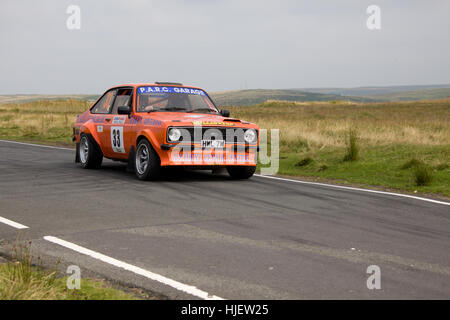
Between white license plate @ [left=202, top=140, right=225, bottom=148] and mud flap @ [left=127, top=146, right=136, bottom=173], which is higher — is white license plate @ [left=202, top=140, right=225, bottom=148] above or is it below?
above

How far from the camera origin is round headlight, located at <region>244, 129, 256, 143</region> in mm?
11219

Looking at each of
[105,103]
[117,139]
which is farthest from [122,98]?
[117,139]

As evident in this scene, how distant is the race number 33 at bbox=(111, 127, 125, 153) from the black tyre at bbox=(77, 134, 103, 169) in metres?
0.77

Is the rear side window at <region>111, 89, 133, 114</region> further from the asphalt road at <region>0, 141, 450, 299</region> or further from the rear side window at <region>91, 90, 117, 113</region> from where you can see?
the asphalt road at <region>0, 141, 450, 299</region>

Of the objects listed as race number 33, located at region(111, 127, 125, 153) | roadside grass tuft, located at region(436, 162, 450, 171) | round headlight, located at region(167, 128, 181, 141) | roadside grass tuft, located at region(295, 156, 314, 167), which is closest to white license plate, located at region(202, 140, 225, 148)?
round headlight, located at region(167, 128, 181, 141)

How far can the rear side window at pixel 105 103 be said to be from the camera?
42.1 feet

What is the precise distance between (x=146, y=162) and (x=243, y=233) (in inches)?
187

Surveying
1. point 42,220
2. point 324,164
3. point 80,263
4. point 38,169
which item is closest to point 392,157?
point 324,164

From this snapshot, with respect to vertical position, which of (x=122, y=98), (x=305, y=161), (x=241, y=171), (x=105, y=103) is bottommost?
(x=305, y=161)

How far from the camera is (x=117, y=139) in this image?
39.4 ft

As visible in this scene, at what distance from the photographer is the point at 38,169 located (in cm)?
1288

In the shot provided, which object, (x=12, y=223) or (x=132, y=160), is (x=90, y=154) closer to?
(x=132, y=160)

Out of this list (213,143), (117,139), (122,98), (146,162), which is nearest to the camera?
(213,143)

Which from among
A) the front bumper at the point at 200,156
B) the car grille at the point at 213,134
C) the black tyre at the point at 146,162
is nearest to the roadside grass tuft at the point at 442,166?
the front bumper at the point at 200,156
